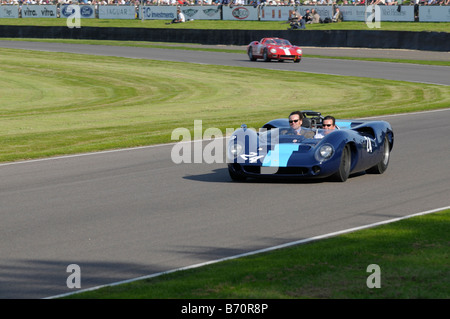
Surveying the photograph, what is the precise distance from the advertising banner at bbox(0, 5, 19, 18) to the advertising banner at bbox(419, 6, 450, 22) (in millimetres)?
33651

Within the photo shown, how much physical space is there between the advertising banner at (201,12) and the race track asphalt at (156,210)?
43162 mm

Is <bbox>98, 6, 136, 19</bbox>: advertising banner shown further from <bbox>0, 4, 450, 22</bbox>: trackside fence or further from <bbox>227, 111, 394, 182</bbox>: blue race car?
<bbox>227, 111, 394, 182</bbox>: blue race car

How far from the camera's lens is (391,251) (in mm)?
7520

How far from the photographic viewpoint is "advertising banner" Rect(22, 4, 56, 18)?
64.6 metres

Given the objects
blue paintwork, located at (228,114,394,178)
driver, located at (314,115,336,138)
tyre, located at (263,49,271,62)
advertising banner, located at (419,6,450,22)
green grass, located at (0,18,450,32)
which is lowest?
tyre, located at (263,49,271,62)

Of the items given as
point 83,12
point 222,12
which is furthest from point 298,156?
point 83,12

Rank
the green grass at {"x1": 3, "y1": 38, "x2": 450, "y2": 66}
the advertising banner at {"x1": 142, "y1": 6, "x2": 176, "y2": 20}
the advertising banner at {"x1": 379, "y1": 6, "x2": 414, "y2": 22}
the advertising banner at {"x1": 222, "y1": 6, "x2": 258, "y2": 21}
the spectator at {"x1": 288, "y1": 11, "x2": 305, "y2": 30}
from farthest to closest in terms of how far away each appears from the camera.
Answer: the advertising banner at {"x1": 142, "y1": 6, "x2": 176, "y2": 20} → the advertising banner at {"x1": 222, "y1": 6, "x2": 258, "y2": 21} → the spectator at {"x1": 288, "y1": 11, "x2": 305, "y2": 30} → the advertising banner at {"x1": 379, "y1": 6, "x2": 414, "y2": 22} → the green grass at {"x1": 3, "y1": 38, "x2": 450, "y2": 66}

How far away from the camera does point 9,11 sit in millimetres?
67438

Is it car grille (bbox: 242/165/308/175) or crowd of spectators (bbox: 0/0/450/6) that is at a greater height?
crowd of spectators (bbox: 0/0/450/6)

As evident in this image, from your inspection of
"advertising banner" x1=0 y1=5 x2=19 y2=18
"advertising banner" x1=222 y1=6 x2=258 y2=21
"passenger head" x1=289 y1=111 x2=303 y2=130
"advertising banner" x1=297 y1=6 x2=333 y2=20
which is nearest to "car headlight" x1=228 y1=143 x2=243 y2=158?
"passenger head" x1=289 y1=111 x2=303 y2=130

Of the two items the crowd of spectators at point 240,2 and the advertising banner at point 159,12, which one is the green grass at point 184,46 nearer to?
the advertising banner at point 159,12

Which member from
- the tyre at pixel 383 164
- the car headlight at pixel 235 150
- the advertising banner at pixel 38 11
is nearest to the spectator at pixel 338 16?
the advertising banner at pixel 38 11

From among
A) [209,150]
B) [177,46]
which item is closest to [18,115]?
[209,150]

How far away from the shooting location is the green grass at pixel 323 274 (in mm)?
6215
